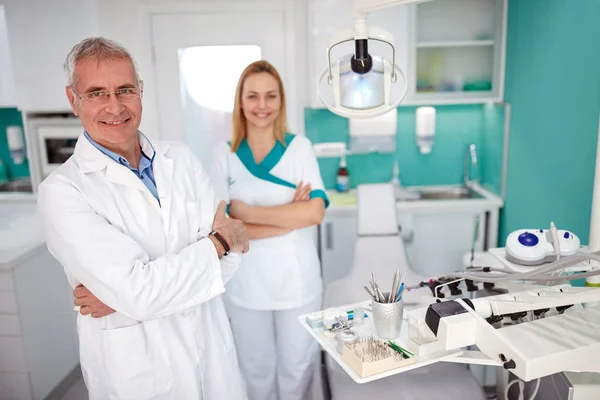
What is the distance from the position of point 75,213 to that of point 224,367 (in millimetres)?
654

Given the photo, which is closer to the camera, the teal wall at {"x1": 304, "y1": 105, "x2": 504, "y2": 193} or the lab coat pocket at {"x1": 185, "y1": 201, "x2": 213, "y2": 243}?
the lab coat pocket at {"x1": 185, "y1": 201, "x2": 213, "y2": 243}

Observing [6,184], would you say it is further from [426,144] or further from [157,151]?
[426,144]

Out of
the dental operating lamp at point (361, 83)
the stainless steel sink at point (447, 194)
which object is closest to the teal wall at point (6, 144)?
the stainless steel sink at point (447, 194)

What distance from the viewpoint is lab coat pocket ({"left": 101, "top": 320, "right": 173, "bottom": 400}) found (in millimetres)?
1364

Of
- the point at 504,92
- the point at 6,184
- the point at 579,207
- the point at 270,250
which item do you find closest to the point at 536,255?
the point at 579,207

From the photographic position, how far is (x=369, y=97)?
1.24 m

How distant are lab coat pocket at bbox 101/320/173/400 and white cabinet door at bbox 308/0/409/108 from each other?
184 cm

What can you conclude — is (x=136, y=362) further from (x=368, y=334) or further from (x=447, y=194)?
(x=447, y=194)

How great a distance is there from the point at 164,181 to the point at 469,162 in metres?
2.54

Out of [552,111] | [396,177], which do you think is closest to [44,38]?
[396,177]

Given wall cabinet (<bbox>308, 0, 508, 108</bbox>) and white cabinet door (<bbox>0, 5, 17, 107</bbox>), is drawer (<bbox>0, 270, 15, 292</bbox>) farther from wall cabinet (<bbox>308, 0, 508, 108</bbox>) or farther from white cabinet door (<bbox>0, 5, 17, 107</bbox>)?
wall cabinet (<bbox>308, 0, 508, 108</bbox>)

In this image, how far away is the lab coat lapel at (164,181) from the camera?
145 cm

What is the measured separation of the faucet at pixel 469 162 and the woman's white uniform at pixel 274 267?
1751 mm

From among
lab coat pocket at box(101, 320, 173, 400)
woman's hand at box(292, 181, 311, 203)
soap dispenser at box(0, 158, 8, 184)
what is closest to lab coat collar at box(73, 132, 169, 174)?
lab coat pocket at box(101, 320, 173, 400)
